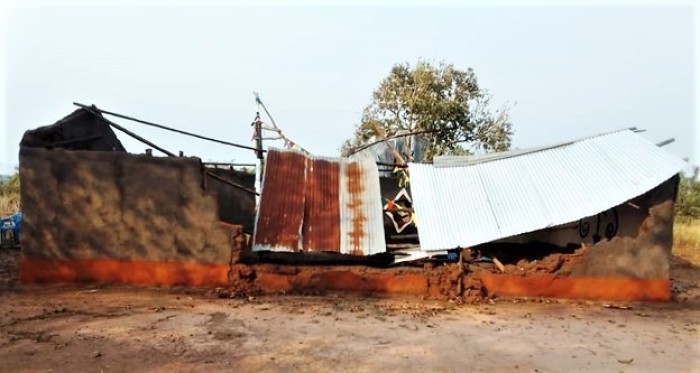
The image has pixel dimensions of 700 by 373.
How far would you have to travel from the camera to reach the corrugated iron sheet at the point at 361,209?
8.62 meters

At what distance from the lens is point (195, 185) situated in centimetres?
844

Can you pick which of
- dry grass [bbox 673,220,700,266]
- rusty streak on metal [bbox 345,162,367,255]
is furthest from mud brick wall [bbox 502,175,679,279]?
dry grass [bbox 673,220,700,266]

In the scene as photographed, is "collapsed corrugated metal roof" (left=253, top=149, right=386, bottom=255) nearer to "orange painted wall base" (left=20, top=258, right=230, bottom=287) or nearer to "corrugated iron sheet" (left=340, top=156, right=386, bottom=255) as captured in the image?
"corrugated iron sheet" (left=340, top=156, right=386, bottom=255)

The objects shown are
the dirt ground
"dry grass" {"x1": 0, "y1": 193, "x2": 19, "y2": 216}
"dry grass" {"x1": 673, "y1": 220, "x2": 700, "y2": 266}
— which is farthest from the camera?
"dry grass" {"x1": 0, "y1": 193, "x2": 19, "y2": 216}

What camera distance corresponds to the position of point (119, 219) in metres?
8.38

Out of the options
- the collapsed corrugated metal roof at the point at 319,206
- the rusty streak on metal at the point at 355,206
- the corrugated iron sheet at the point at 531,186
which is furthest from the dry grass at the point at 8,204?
the corrugated iron sheet at the point at 531,186

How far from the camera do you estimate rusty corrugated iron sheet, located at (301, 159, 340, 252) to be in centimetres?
861

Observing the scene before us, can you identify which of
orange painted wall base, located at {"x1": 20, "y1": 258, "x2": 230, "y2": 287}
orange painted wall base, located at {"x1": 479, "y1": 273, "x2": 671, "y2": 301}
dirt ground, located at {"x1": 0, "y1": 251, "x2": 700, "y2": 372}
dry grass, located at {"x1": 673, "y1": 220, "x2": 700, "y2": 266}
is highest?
dry grass, located at {"x1": 673, "y1": 220, "x2": 700, "y2": 266}

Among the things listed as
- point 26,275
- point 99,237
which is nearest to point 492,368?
point 99,237

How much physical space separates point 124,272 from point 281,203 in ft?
9.03

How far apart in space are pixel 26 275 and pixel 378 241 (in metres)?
5.65

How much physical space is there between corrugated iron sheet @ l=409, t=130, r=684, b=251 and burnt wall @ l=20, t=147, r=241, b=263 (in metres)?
3.66

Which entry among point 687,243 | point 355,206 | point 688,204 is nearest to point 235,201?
point 355,206

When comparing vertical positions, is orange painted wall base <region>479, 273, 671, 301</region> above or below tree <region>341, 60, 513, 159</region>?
below
